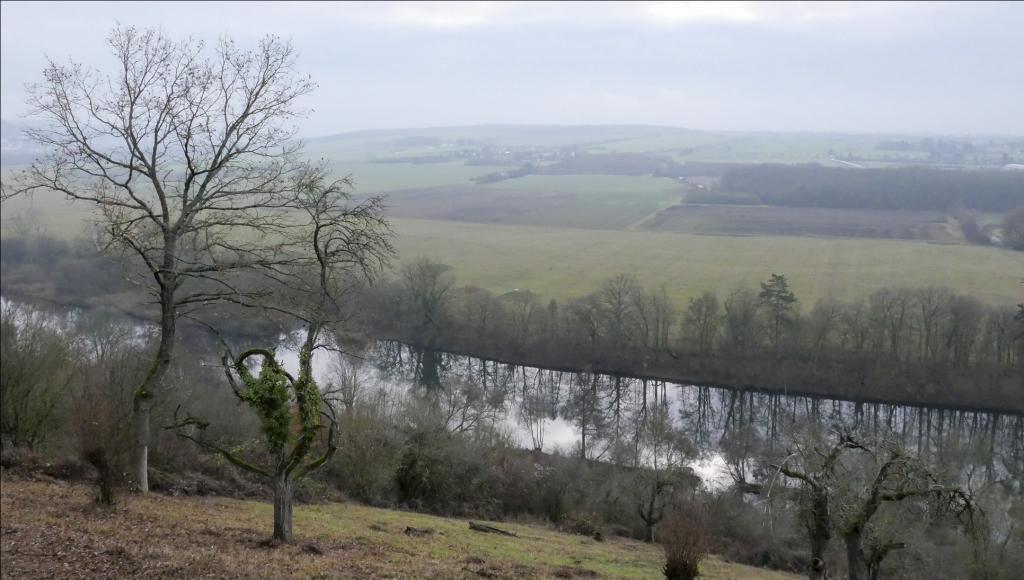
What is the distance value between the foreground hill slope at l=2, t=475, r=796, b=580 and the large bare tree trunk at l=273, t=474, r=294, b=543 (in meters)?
0.21

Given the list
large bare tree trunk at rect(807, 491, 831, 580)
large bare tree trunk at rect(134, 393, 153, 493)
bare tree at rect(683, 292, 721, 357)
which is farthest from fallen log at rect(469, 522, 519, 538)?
bare tree at rect(683, 292, 721, 357)

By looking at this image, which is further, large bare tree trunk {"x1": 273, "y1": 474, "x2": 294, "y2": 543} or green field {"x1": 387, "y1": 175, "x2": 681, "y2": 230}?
green field {"x1": 387, "y1": 175, "x2": 681, "y2": 230}

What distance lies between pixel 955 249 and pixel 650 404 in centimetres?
1530

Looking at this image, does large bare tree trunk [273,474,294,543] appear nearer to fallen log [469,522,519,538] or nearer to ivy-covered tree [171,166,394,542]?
ivy-covered tree [171,166,394,542]

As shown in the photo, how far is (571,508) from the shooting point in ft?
73.3

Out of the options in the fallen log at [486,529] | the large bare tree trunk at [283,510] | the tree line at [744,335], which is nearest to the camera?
the large bare tree trunk at [283,510]

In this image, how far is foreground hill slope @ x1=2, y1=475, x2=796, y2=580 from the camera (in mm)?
8375

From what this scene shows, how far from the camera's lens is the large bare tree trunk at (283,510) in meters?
9.53

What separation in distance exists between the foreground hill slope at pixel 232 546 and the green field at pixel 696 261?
21.5m

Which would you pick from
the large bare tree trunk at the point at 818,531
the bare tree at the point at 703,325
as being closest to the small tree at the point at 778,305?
the bare tree at the point at 703,325

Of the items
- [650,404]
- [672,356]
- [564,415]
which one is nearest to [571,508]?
[564,415]

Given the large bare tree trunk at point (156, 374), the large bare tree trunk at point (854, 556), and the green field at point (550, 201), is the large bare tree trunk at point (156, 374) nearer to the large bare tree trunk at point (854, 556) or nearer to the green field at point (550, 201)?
the large bare tree trunk at point (854, 556)

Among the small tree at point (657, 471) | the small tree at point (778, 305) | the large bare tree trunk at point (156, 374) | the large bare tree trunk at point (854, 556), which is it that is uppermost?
the large bare tree trunk at point (156, 374)

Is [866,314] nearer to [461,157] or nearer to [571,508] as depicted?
[571,508]
